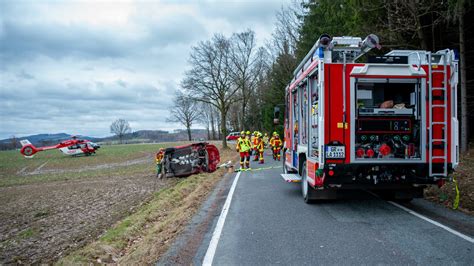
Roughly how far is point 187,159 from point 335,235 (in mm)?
11276

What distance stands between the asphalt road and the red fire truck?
2.30ft

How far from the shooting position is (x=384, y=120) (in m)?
6.82

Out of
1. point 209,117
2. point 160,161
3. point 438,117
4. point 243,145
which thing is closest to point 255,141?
point 243,145

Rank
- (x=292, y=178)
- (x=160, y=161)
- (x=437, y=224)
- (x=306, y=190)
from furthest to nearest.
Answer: (x=160, y=161) < (x=292, y=178) < (x=306, y=190) < (x=437, y=224)

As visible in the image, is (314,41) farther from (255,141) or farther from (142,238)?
(142,238)

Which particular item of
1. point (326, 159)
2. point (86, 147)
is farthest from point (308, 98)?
point (86, 147)

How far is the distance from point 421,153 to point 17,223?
9.86m

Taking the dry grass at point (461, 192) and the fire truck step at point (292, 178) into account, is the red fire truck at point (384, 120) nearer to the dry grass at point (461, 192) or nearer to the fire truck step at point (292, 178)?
the dry grass at point (461, 192)

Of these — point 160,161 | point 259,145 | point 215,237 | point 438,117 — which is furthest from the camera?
point 259,145

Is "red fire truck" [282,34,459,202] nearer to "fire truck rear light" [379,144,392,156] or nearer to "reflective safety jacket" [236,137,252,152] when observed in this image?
"fire truck rear light" [379,144,392,156]

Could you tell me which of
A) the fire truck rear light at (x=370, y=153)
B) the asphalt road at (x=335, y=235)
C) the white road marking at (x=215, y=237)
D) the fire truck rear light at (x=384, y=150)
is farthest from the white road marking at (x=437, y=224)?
the white road marking at (x=215, y=237)

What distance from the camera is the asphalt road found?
4.64m

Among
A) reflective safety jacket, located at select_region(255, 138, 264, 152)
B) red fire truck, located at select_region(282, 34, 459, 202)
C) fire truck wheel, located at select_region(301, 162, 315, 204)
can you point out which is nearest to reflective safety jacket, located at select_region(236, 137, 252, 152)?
reflective safety jacket, located at select_region(255, 138, 264, 152)

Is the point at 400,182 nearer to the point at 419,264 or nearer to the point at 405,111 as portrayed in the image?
the point at 405,111
